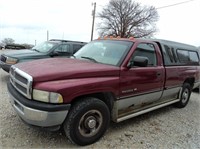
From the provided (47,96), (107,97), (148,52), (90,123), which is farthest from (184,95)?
(47,96)

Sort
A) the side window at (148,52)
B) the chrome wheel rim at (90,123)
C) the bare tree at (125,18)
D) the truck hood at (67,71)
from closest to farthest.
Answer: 1. the truck hood at (67,71)
2. the chrome wheel rim at (90,123)
3. the side window at (148,52)
4. the bare tree at (125,18)

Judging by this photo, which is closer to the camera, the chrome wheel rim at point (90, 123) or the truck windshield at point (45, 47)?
the chrome wheel rim at point (90, 123)

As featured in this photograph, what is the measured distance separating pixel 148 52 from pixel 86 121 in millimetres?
2145

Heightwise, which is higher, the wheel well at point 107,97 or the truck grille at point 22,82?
the truck grille at point 22,82

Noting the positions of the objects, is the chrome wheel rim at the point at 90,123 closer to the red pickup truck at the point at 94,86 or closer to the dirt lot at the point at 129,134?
the red pickup truck at the point at 94,86

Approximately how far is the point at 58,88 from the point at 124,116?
5.33 feet

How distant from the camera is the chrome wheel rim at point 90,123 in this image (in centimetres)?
326

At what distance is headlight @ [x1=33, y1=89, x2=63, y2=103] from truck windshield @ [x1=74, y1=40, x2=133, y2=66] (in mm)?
1354

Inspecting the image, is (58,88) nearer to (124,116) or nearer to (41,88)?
(41,88)

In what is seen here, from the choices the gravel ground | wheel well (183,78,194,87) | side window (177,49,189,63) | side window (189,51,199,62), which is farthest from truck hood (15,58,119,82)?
side window (189,51,199,62)

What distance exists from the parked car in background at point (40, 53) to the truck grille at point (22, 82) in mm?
3644

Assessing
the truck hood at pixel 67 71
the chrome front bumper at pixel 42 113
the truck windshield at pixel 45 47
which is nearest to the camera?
the chrome front bumper at pixel 42 113

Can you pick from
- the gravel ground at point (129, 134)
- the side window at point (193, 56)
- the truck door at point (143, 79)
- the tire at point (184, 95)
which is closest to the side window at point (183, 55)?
the side window at point (193, 56)

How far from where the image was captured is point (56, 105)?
288 cm
